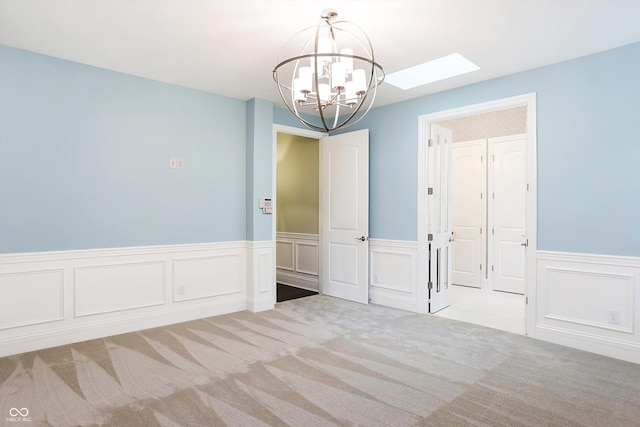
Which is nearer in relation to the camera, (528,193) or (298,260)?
(528,193)

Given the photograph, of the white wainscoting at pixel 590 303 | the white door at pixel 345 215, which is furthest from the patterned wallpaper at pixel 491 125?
the white wainscoting at pixel 590 303

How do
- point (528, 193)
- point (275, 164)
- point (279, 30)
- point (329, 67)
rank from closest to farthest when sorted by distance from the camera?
point (329, 67)
point (279, 30)
point (528, 193)
point (275, 164)

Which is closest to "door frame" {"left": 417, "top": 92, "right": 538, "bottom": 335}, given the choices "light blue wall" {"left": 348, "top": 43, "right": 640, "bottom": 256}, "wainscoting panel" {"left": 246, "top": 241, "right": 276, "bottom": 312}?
"light blue wall" {"left": 348, "top": 43, "right": 640, "bottom": 256}

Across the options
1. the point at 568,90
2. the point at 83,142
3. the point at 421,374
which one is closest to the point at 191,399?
the point at 421,374

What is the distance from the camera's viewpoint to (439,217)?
15.0ft

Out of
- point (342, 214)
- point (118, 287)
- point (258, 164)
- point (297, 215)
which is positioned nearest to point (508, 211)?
point (342, 214)

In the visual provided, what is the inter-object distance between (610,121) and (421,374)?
2.61 m

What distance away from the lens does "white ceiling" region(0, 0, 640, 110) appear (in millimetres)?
2447

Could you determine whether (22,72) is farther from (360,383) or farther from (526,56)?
(526,56)

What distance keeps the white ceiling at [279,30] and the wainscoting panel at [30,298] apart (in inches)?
76.4

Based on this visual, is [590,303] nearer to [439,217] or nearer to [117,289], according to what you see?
[439,217]

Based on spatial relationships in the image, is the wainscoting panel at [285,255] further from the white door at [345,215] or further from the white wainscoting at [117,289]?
the white wainscoting at [117,289]

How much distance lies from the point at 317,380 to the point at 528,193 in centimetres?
Result: 262

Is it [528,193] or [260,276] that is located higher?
[528,193]
